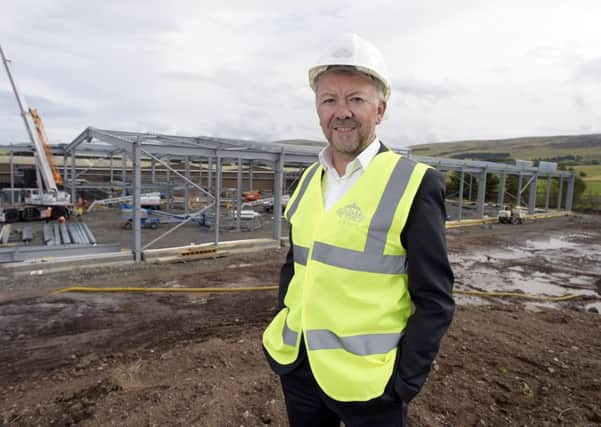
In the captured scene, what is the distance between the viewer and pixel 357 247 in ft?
5.00

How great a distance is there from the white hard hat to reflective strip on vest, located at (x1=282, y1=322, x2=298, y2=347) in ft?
3.93

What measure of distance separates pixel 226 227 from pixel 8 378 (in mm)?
11763

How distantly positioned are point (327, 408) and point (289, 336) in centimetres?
38

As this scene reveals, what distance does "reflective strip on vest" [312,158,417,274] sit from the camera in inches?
58.4

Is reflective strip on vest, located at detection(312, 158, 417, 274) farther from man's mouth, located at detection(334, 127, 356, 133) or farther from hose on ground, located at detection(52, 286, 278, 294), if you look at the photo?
hose on ground, located at detection(52, 286, 278, 294)

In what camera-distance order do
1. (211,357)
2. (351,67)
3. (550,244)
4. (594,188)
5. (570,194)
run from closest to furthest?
(351,67), (211,357), (550,244), (570,194), (594,188)

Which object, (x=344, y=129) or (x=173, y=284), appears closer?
(x=344, y=129)

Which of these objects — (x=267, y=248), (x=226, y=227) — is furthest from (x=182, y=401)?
(x=226, y=227)

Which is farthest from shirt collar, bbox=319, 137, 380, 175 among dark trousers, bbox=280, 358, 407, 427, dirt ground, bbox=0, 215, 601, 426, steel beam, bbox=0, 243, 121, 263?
steel beam, bbox=0, 243, 121, 263

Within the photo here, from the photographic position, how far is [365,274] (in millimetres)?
1506

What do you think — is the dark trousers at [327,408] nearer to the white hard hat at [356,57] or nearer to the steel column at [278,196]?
the white hard hat at [356,57]

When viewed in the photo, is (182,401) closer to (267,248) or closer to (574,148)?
(267,248)

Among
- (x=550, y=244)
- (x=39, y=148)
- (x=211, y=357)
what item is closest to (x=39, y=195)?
(x=39, y=148)

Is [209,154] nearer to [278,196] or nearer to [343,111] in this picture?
[278,196]
